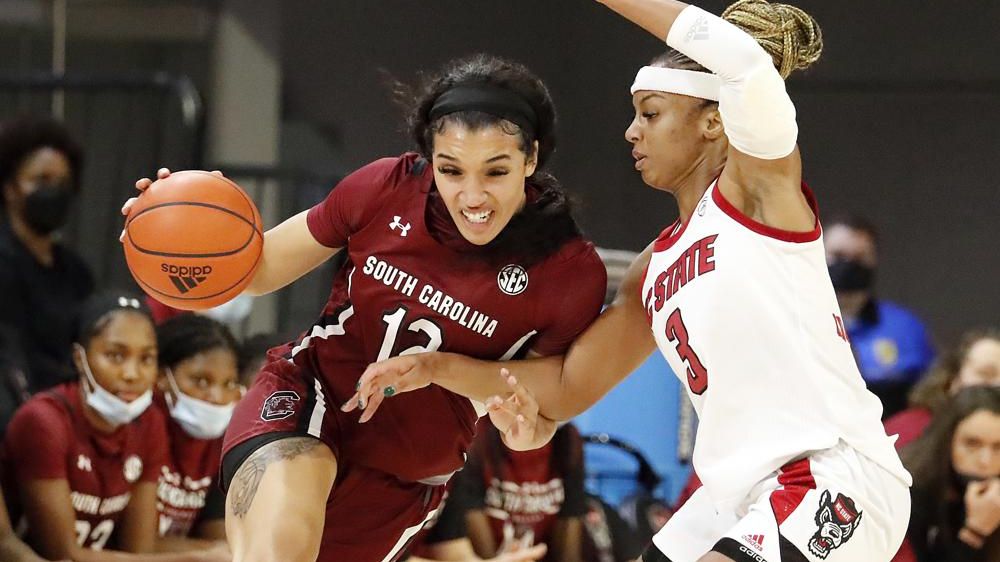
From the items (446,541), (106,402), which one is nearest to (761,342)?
(446,541)

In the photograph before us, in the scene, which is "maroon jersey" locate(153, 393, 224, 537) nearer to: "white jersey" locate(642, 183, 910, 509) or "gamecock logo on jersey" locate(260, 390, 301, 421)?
"gamecock logo on jersey" locate(260, 390, 301, 421)

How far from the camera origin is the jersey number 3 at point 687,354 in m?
3.11

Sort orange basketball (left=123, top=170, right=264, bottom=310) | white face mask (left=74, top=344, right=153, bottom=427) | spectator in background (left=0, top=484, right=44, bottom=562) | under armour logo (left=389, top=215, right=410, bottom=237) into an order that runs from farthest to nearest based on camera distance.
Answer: white face mask (left=74, top=344, right=153, bottom=427) < spectator in background (left=0, top=484, right=44, bottom=562) < under armour logo (left=389, top=215, right=410, bottom=237) < orange basketball (left=123, top=170, right=264, bottom=310)

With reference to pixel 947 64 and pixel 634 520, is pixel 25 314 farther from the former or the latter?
pixel 947 64

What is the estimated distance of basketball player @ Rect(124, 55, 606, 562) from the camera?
3336 mm

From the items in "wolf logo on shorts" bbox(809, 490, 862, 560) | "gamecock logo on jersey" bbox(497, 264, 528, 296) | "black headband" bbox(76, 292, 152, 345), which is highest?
"gamecock logo on jersey" bbox(497, 264, 528, 296)

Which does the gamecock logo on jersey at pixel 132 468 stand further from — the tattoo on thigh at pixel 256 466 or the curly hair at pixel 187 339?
the tattoo on thigh at pixel 256 466

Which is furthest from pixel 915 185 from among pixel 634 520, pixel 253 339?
pixel 253 339

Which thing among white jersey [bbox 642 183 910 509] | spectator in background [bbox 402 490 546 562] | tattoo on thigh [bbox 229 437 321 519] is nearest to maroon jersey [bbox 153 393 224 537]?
spectator in background [bbox 402 490 546 562]

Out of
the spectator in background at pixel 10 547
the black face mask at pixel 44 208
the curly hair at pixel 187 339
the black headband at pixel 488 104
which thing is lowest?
the spectator in background at pixel 10 547

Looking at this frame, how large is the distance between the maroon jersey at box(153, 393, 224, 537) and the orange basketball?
208 centimetres

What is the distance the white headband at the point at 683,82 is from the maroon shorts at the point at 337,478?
1.13 meters

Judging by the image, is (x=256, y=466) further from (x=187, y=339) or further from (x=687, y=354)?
(x=187, y=339)

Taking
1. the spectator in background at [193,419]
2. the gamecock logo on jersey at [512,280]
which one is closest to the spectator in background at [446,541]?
the spectator in background at [193,419]
